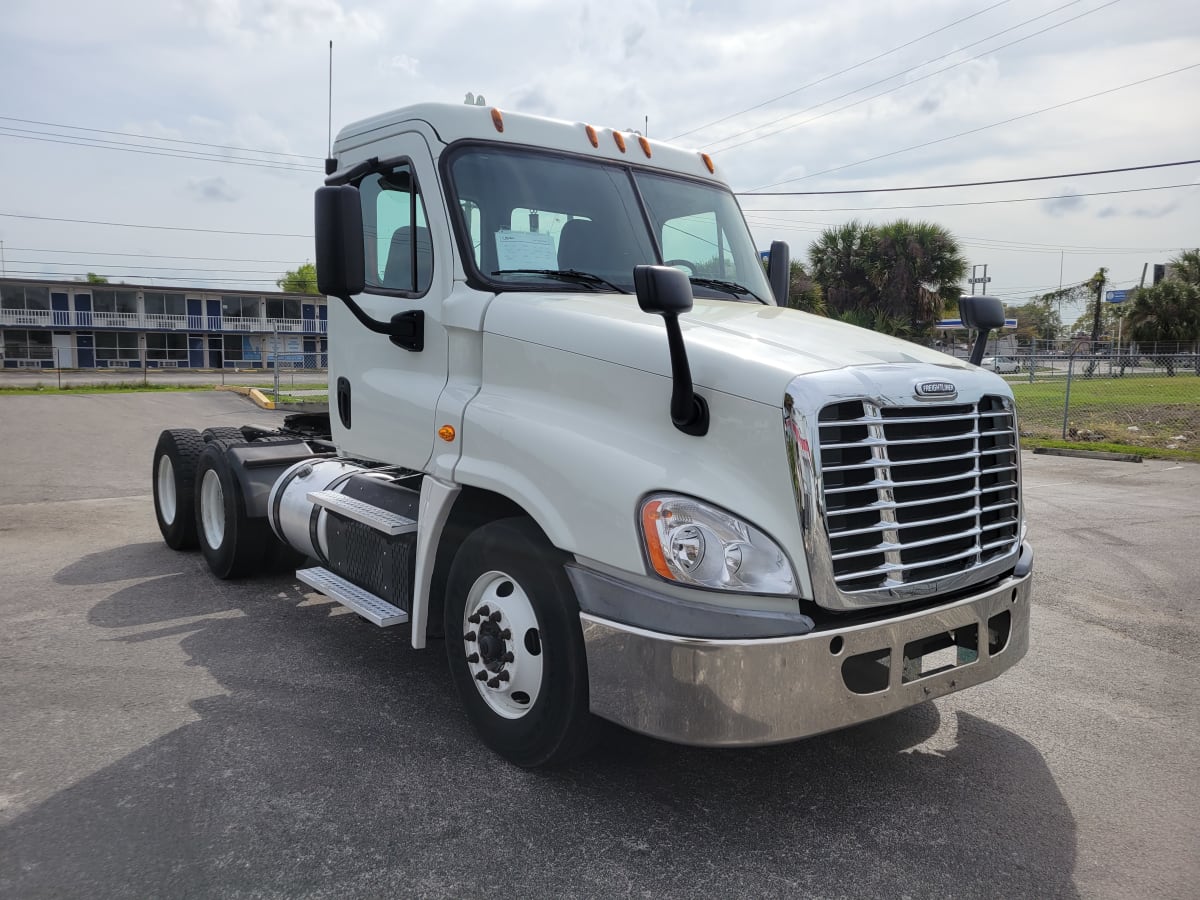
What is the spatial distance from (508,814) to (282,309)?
64.5 meters

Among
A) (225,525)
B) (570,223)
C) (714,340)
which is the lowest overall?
(225,525)

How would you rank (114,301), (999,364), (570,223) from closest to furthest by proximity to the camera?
(570,223)
(999,364)
(114,301)

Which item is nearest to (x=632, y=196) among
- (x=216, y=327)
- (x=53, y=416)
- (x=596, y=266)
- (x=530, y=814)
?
(x=596, y=266)

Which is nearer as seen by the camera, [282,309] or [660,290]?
[660,290]

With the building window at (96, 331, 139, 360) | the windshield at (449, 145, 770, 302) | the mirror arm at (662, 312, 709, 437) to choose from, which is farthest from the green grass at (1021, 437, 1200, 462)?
the building window at (96, 331, 139, 360)

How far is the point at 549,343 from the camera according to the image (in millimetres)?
3717

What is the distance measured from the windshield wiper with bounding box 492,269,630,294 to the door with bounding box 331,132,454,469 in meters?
0.28

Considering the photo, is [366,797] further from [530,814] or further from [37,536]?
[37,536]

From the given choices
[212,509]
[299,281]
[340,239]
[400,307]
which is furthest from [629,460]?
[299,281]

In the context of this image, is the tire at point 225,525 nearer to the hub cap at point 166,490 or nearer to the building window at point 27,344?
the hub cap at point 166,490

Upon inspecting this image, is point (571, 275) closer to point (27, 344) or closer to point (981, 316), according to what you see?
point (981, 316)

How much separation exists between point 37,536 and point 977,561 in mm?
7704

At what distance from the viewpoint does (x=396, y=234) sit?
4.54 meters

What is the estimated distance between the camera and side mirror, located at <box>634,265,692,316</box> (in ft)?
10.1
